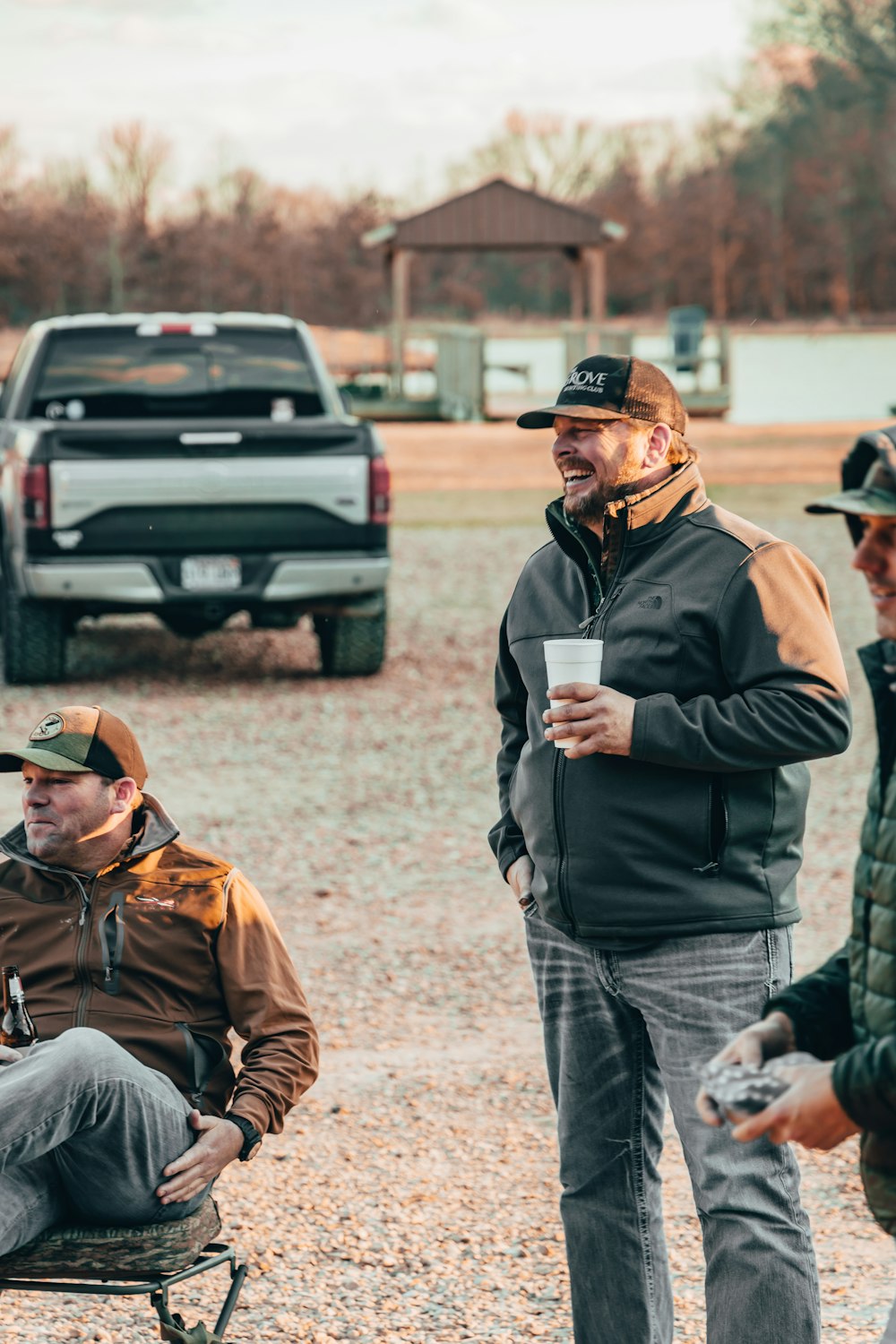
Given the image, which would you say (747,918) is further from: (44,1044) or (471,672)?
(471,672)

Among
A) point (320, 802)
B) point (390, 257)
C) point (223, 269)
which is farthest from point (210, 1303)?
point (223, 269)

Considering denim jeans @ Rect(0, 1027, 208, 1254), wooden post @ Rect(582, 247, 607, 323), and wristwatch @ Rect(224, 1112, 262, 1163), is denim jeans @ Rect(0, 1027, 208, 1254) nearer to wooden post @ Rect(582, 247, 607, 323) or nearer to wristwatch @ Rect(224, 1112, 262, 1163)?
wristwatch @ Rect(224, 1112, 262, 1163)

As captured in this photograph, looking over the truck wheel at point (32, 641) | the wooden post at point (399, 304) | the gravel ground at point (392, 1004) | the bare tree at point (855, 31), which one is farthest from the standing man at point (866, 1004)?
the bare tree at point (855, 31)

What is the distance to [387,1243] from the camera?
387 cm

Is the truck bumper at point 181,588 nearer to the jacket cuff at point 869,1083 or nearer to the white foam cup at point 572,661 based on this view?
the white foam cup at point 572,661

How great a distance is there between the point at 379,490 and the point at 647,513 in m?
6.93

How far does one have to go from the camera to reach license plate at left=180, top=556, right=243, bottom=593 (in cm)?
966

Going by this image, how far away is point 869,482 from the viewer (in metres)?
2.13

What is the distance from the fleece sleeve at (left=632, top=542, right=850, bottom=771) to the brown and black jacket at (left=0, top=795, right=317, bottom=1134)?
34.2 inches

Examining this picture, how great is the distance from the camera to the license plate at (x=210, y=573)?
9.66 m

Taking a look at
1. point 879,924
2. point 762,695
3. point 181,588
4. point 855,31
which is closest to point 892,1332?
point 879,924

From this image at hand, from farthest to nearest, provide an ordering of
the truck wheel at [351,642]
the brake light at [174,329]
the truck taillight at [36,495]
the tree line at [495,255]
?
the tree line at [495,255] → the brake light at [174,329] → the truck wheel at [351,642] → the truck taillight at [36,495]

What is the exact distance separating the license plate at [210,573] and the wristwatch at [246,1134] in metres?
6.76

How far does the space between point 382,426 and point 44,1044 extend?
29.8m
